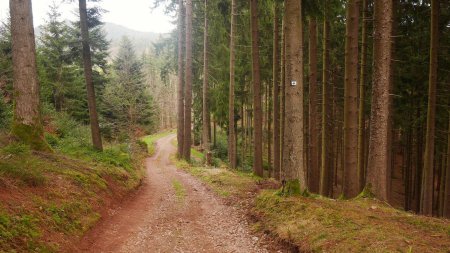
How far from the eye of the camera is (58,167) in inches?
345

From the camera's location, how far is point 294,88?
307 inches

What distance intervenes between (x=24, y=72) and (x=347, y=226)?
9424 mm

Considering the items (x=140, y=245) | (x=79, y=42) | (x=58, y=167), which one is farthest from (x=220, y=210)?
(x=79, y=42)

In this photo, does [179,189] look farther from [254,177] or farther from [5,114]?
[5,114]

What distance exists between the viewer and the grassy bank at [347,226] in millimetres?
5055

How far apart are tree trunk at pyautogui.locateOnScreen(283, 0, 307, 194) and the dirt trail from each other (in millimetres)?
2161

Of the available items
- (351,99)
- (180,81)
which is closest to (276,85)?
(351,99)

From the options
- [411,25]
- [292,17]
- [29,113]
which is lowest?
[29,113]

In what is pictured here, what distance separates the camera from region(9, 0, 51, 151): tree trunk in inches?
347

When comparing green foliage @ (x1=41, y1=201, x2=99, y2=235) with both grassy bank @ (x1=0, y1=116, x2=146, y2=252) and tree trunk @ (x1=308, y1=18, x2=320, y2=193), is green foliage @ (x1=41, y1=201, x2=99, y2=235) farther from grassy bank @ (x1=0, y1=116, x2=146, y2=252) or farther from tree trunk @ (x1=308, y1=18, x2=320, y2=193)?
tree trunk @ (x1=308, y1=18, x2=320, y2=193)

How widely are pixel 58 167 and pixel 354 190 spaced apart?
29.8 feet

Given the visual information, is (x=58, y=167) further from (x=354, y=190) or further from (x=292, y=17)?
(x=354, y=190)

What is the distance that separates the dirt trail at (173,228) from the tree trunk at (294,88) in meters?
2.16

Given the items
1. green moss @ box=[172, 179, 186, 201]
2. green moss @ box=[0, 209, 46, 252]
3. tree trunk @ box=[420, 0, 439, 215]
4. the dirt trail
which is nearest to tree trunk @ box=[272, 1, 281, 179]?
green moss @ box=[172, 179, 186, 201]
